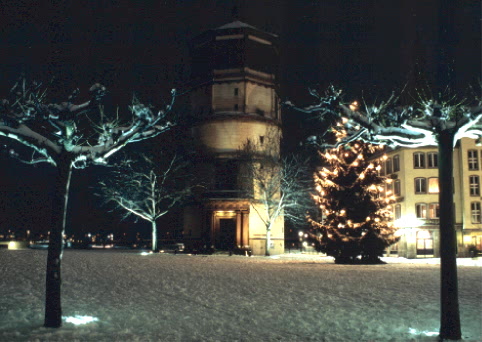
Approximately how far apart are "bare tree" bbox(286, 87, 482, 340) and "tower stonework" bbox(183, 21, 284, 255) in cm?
4237

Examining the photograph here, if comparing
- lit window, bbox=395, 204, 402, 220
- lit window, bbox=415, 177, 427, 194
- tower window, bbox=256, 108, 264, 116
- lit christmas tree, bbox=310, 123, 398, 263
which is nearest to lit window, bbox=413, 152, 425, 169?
lit window, bbox=415, 177, 427, 194

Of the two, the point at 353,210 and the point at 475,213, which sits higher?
the point at 475,213

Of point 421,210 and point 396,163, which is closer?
point 421,210

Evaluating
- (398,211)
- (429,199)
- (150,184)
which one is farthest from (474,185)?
(150,184)

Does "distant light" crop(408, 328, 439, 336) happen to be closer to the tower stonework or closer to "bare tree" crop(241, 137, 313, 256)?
"bare tree" crop(241, 137, 313, 256)

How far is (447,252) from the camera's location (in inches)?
424

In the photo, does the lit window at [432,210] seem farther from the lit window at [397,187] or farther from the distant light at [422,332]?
the distant light at [422,332]

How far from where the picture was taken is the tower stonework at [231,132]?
55000 mm

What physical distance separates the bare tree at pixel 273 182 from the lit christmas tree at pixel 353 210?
1210cm

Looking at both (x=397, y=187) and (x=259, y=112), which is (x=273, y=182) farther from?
(x=397, y=187)

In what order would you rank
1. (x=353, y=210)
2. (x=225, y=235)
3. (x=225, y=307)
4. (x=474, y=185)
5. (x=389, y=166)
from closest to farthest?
(x=225, y=307) < (x=353, y=210) < (x=225, y=235) < (x=474, y=185) < (x=389, y=166)

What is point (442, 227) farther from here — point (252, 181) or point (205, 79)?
point (205, 79)

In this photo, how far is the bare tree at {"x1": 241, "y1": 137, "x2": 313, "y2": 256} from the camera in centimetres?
5009

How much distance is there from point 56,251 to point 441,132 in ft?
28.0
